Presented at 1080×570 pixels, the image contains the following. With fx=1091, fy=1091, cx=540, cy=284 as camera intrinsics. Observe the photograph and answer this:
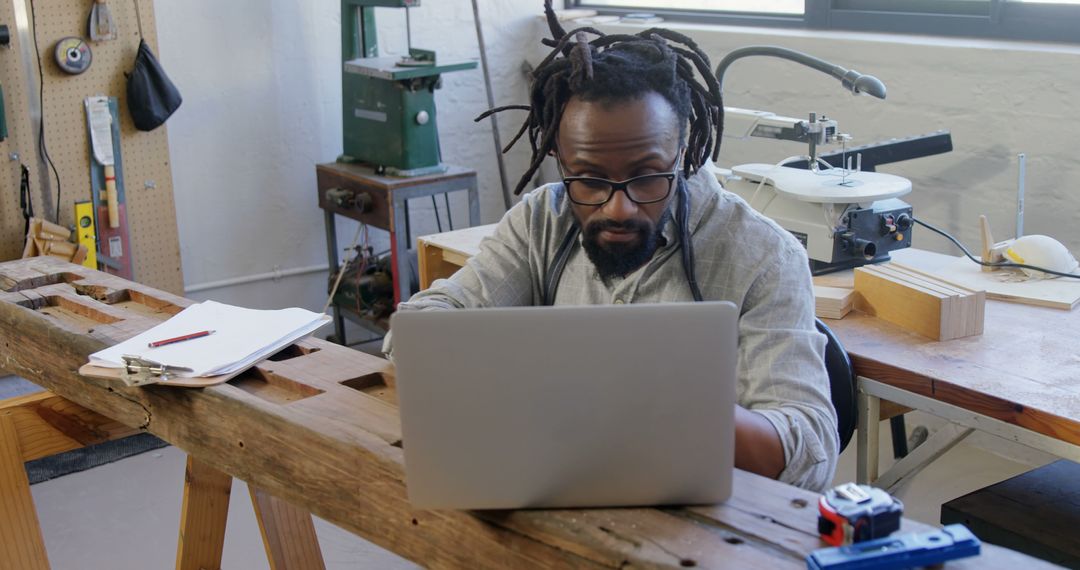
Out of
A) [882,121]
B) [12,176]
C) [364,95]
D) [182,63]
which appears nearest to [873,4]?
[882,121]

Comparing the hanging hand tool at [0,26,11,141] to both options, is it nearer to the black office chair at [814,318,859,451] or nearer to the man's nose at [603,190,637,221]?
the man's nose at [603,190,637,221]

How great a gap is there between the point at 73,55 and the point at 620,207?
2.35 m

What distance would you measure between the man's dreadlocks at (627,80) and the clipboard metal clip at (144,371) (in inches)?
24.2

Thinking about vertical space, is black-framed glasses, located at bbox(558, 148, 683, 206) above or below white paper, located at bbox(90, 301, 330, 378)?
above

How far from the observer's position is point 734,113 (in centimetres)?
245

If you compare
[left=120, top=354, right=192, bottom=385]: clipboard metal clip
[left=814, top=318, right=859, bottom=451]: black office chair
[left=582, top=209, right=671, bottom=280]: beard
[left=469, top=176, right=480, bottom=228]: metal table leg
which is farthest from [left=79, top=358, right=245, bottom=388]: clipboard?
[left=469, top=176, right=480, bottom=228]: metal table leg

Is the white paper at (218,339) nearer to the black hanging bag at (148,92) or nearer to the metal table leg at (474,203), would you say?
the black hanging bag at (148,92)

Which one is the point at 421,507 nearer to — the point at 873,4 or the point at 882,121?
the point at 882,121

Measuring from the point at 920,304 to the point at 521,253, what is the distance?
74 centimetres

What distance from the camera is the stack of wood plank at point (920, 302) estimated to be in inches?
75.0

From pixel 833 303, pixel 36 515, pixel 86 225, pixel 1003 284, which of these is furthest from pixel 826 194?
pixel 86 225

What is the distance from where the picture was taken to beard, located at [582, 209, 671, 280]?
148cm

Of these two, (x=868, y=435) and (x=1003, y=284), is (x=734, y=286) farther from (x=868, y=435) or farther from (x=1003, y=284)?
(x=1003, y=284)

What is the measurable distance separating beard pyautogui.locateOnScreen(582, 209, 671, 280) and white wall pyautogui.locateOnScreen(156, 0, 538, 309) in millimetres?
2533
